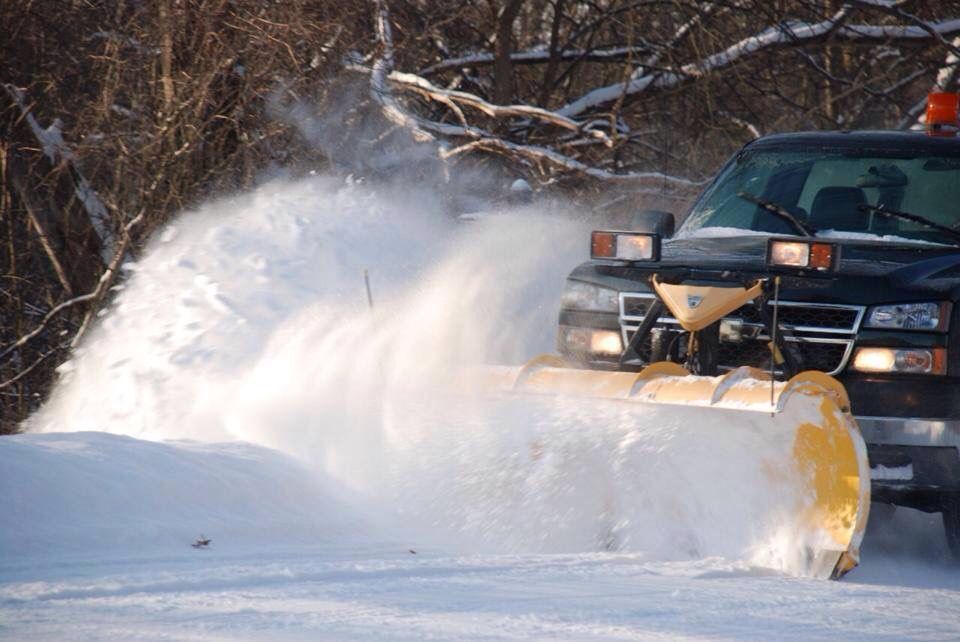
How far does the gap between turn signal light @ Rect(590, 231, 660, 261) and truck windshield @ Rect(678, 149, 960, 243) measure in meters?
0.88

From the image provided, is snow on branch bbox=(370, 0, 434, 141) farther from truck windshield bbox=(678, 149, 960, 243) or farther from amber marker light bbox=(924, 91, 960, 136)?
amber marker light bbox=(924, 91, 960, 136)

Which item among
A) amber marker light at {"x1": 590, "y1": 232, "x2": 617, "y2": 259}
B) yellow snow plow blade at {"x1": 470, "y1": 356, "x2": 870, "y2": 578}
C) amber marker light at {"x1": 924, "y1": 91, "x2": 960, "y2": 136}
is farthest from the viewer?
amber marker light at {"x1": 924, "y1": 91, "x2": 960, "y2": 136}

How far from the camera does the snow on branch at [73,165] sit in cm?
1026

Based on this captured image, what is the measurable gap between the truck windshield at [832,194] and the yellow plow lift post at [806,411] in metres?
1.24

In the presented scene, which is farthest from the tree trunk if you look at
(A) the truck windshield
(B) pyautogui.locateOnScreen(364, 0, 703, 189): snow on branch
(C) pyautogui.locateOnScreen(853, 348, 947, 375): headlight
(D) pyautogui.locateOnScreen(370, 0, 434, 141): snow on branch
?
(C) pyautogui.locateOnScreen(853, 348, 947, 375): headlight

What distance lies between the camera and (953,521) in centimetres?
505

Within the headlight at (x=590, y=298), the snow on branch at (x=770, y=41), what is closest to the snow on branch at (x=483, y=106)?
the snow on branch at (x=770, y=41)

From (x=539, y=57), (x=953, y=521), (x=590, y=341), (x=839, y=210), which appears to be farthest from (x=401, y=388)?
(x=539, y=57)

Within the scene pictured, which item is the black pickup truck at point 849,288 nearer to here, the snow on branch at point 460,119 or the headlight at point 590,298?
the headlight at point 590,298

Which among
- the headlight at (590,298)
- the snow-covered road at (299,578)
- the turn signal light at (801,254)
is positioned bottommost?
the snow-covered road at (299,578)

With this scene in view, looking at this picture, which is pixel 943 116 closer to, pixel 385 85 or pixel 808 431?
pixel 808 431

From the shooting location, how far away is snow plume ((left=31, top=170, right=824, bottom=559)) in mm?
5105

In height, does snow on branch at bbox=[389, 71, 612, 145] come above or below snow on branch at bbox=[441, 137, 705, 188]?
above

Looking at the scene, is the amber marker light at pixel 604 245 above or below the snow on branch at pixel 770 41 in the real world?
below
